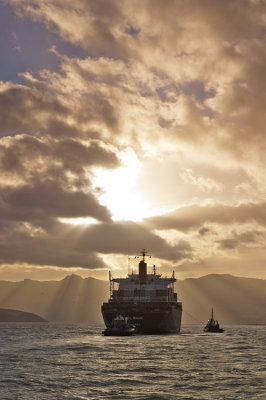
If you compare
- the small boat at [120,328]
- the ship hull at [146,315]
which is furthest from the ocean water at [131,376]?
the ship hull at [146,315]

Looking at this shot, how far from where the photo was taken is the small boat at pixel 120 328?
122812mm

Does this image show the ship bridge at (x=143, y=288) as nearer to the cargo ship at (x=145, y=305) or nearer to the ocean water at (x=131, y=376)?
the cargo ship at (x=145, y=305)

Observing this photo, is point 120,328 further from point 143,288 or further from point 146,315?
point 143,288

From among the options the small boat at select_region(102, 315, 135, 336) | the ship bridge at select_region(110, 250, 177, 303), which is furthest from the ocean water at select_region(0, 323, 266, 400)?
the ship bridge at select_region(110, 250, 177, 303)

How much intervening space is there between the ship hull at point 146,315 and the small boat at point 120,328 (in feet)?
12.0

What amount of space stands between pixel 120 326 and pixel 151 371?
225 ft

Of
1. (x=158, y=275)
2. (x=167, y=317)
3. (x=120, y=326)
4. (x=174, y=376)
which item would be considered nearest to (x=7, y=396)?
(x=174, y=376)

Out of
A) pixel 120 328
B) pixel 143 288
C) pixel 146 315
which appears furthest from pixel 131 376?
pixel 143 288

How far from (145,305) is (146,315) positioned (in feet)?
11.0

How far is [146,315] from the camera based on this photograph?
436 ft

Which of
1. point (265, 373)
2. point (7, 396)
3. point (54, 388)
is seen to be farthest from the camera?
point (265, 373)

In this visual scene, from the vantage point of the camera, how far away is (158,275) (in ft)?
573

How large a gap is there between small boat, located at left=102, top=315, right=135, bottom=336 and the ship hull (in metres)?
3.65

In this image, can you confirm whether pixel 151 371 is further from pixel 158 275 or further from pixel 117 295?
pixel 158 275
